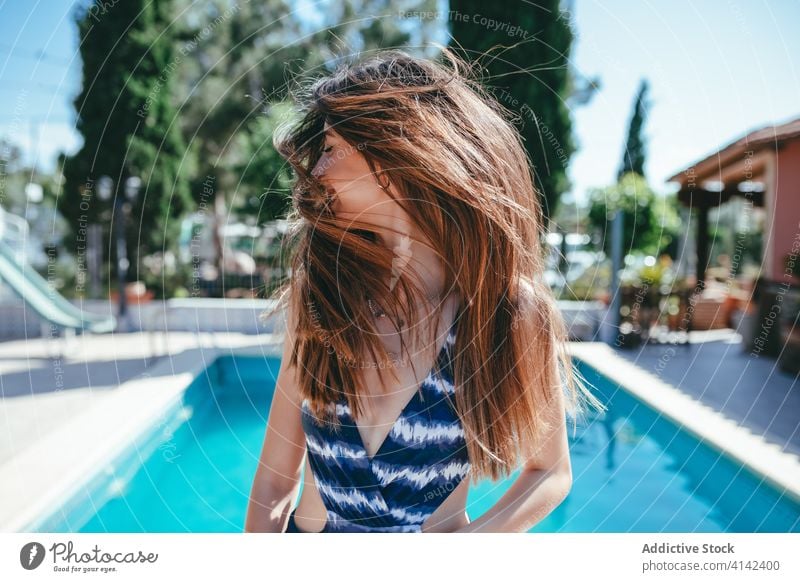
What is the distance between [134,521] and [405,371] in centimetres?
203

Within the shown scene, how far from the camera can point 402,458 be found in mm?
814

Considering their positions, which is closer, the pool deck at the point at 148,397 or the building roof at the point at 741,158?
the building roof at the point at 741,158

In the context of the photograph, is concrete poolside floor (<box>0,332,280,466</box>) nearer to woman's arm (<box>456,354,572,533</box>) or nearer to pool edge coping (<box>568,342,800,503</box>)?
pool edge coping (<box>568,342,800,503</box>)

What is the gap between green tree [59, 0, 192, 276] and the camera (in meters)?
3.88

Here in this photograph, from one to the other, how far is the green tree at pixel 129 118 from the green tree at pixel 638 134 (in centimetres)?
235

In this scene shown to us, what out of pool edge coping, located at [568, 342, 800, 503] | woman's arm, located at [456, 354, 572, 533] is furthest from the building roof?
pool edge coping, located at [568, 342, 800, 503]

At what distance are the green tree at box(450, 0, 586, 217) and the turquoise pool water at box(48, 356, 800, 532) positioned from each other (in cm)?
120

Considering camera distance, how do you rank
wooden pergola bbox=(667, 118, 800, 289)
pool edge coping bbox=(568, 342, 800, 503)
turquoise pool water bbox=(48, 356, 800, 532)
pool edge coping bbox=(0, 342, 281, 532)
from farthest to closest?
wooden pergola bbox=(667, 118, 800, 289) → turquoise pool water bbox=(48, 356, 800, 532) → pool edge coping bbox=(568, 342, 800, 503) → pool edge coping bbox=(0, 342, 281, 532)

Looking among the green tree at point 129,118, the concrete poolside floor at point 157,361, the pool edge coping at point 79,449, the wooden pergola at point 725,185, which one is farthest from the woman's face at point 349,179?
the wooden pergola at point 725,185

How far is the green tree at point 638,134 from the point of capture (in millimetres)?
2096

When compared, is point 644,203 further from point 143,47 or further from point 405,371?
point 405,371

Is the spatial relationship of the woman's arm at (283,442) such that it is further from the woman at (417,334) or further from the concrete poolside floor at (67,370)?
the concrete poolside floor at (67,370)

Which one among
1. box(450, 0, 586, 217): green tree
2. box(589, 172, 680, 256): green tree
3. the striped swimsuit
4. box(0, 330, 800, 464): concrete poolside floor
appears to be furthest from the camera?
box(589, 172, 680, 256): green tree
